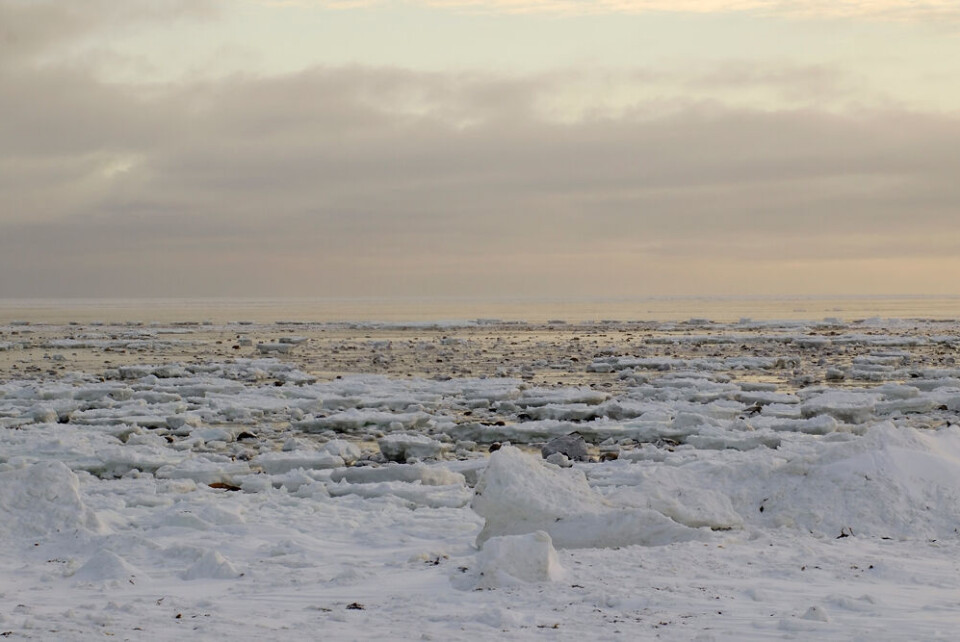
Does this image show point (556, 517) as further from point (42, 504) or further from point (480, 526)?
point (42, 504)

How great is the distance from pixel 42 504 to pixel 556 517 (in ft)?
10.4

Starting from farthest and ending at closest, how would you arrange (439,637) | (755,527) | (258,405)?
1. (258,405)
2. (755,527)
3. (439,637)

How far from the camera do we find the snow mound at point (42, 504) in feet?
19.5

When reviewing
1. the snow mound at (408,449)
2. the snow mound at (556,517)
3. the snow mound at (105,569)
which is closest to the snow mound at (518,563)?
the snow mound at (556,517)

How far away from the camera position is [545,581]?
4.78m

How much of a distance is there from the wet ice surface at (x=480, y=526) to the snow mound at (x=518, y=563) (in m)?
0.01

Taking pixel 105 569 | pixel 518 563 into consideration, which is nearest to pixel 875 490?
pixel 518 563

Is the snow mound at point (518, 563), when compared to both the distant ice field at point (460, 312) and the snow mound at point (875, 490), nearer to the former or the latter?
the snow mound at point (875, 490)

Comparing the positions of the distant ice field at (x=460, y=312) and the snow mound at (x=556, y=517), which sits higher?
the distant ice field at (x=460, y=312)

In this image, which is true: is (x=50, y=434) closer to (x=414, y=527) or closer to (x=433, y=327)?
(x=414, y=527)

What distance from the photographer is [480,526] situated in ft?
21.1

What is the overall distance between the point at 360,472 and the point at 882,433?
4.10m

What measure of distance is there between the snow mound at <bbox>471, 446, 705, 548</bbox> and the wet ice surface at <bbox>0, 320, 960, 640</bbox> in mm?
12

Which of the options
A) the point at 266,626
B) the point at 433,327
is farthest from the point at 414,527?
the point at 433,327
